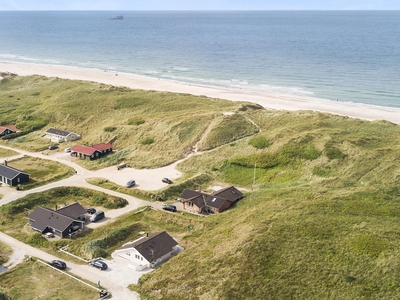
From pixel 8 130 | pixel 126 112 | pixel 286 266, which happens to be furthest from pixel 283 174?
pixel 8 130

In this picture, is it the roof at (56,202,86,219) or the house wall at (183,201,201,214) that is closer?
the roof at (56,202,86,219)

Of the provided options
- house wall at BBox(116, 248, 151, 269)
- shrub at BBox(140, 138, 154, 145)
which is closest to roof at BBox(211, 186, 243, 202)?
house wall at BBox(116, 248, 151, 269)

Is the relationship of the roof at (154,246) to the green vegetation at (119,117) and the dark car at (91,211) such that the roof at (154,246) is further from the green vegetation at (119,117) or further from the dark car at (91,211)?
the green vegetation at (119,117)

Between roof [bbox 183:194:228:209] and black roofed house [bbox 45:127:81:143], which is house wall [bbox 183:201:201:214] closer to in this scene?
roof [bbox 183:194:228:209]

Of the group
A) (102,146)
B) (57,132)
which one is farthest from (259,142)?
(57,132)

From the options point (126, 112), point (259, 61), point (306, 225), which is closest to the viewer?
point (306, 225)

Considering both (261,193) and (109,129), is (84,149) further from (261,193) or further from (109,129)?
(261,193)

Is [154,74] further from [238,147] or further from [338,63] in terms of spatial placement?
[238,147]
